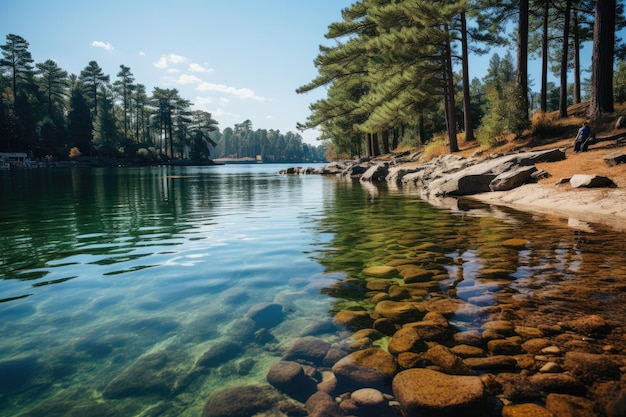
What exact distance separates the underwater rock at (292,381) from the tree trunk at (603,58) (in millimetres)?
18466

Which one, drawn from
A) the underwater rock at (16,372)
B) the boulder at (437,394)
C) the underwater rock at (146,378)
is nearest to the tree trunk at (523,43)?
the boulder at (437,394)

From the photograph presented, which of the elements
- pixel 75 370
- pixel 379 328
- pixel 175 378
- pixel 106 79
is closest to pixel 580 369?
pixel 379 328

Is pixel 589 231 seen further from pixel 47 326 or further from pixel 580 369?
pixel 47 326

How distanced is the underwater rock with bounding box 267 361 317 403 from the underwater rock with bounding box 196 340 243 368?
419mm

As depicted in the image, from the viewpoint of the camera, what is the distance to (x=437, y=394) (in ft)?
7.13

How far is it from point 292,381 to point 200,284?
8.16ft

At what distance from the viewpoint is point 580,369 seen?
7.97 ft

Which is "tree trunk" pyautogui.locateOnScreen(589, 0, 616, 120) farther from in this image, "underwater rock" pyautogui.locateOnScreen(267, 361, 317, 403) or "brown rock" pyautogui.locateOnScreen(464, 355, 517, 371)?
"underwater rock" pyautogui.locateOnScreen(267, 361, 317, 403)

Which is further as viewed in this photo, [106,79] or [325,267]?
[106,79]

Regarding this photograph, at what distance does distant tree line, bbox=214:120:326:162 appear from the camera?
16700cm

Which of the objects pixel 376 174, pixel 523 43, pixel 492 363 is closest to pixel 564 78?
pixel 523 43

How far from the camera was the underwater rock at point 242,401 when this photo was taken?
2.19 m

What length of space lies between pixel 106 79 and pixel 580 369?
95546mm

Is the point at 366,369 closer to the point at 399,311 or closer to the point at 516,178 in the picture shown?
the point at 399,311
